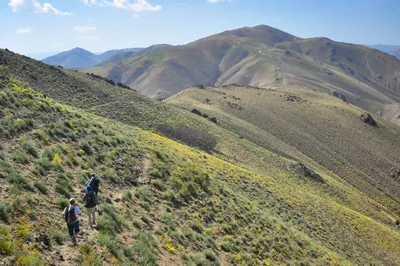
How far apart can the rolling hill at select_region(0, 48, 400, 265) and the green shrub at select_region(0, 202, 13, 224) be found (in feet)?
0.17

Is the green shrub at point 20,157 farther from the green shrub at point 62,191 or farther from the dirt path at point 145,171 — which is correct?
the dirt path at point 145,171

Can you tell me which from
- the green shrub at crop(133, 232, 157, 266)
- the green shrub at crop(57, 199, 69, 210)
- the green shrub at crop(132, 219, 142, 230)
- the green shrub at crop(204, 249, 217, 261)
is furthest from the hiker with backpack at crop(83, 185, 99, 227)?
the green shrub at crop(204, 249, 217, 261)

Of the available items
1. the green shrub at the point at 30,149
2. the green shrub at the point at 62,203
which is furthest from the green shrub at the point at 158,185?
the green shrub at the point at 62,203

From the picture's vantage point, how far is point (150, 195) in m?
17.7

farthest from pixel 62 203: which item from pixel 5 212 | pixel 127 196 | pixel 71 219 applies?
pixel 127 196

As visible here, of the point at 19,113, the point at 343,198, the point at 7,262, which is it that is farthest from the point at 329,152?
the point at 7,262

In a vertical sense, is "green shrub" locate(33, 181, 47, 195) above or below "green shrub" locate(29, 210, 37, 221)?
above

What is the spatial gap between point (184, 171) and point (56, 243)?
14157 mm

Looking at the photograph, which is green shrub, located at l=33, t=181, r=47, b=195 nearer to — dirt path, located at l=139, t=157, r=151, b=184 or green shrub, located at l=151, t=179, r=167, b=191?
dirt path, located at l=139, t=157, r=151, b=184

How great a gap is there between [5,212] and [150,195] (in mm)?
8786

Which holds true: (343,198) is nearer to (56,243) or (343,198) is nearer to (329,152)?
(329,152)

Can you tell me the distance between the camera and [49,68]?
168ft

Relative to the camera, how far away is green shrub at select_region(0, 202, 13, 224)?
31.2 ft

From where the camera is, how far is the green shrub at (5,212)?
31.2ft
